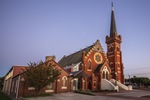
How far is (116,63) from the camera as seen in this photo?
48062mm

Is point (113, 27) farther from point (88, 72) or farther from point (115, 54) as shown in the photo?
point (88, 72)

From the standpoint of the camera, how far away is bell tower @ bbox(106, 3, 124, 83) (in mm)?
47741

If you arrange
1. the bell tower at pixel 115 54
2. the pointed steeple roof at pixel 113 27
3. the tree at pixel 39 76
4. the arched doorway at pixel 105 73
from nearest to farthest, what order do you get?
the tree at pixel 39 76 < the arched doorway at pixel 105 73 < the bell tower at pixel 115 54 < the pointed steeple roof at pixel 113 27

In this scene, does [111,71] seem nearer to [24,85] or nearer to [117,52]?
[117,52]

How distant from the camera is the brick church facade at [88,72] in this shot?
95.3 ft

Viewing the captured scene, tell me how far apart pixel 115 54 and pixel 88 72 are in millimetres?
13707

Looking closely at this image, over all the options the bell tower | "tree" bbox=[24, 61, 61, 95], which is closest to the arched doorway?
the bell tower

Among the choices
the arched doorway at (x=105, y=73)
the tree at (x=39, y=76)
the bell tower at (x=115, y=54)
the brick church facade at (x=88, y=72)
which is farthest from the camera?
the bell tower at (x=115, y=54)

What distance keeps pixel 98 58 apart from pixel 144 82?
52.3 meters

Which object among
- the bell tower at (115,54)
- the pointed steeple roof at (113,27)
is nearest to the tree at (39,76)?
the bell tower at (115,54)

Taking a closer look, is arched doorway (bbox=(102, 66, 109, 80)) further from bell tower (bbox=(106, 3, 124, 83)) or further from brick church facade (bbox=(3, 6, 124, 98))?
bell tower (bbox=(106, 3, 124, 83))

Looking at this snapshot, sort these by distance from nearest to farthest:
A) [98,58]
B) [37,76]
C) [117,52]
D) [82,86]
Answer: [37,76] < [82,86] < [98,58] < [117,52]

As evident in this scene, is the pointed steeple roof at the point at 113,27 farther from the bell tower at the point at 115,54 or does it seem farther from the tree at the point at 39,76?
the tree at the point at 39,76

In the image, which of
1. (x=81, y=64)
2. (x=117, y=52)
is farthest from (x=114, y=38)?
(x=81, y=64)
